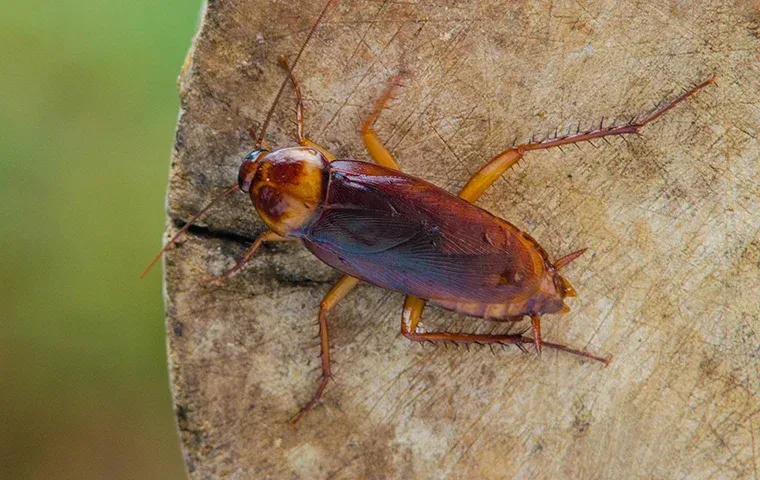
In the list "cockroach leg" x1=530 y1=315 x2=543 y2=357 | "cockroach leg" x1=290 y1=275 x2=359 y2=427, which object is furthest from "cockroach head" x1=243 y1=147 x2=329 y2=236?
"cockroach leg" x1=530 y1=315 x2=543 y2=357

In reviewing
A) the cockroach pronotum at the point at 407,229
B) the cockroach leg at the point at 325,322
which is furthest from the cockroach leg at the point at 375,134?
the cockroach leg at the point at 325,322

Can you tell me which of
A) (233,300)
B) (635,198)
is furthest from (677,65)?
(233,300)

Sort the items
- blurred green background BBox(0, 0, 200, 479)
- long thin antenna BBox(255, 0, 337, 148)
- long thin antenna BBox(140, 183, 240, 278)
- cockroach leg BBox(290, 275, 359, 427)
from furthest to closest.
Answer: blurred green background BBox(0, 0, 200, 479), cockroach leg BBox(290, 275, 359, 427), long thin antenna BBox(140, 183, 240, 278), long thin antenna BBox(255, 0, 337, 148)

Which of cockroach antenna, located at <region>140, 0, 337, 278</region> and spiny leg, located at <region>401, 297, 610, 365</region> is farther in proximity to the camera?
spiny leg, located at <region>401, 297, 610, 365</region>

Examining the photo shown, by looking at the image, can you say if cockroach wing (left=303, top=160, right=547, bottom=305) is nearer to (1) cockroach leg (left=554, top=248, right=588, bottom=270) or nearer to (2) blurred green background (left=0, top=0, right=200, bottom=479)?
(1) cockroach leg (left=554, top=248, right=588, bottom=270)

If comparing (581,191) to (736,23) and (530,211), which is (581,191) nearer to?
(530,211)

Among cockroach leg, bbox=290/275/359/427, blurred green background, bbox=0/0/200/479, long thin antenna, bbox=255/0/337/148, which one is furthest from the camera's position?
blurred green background, bbox=0/0/200/479
